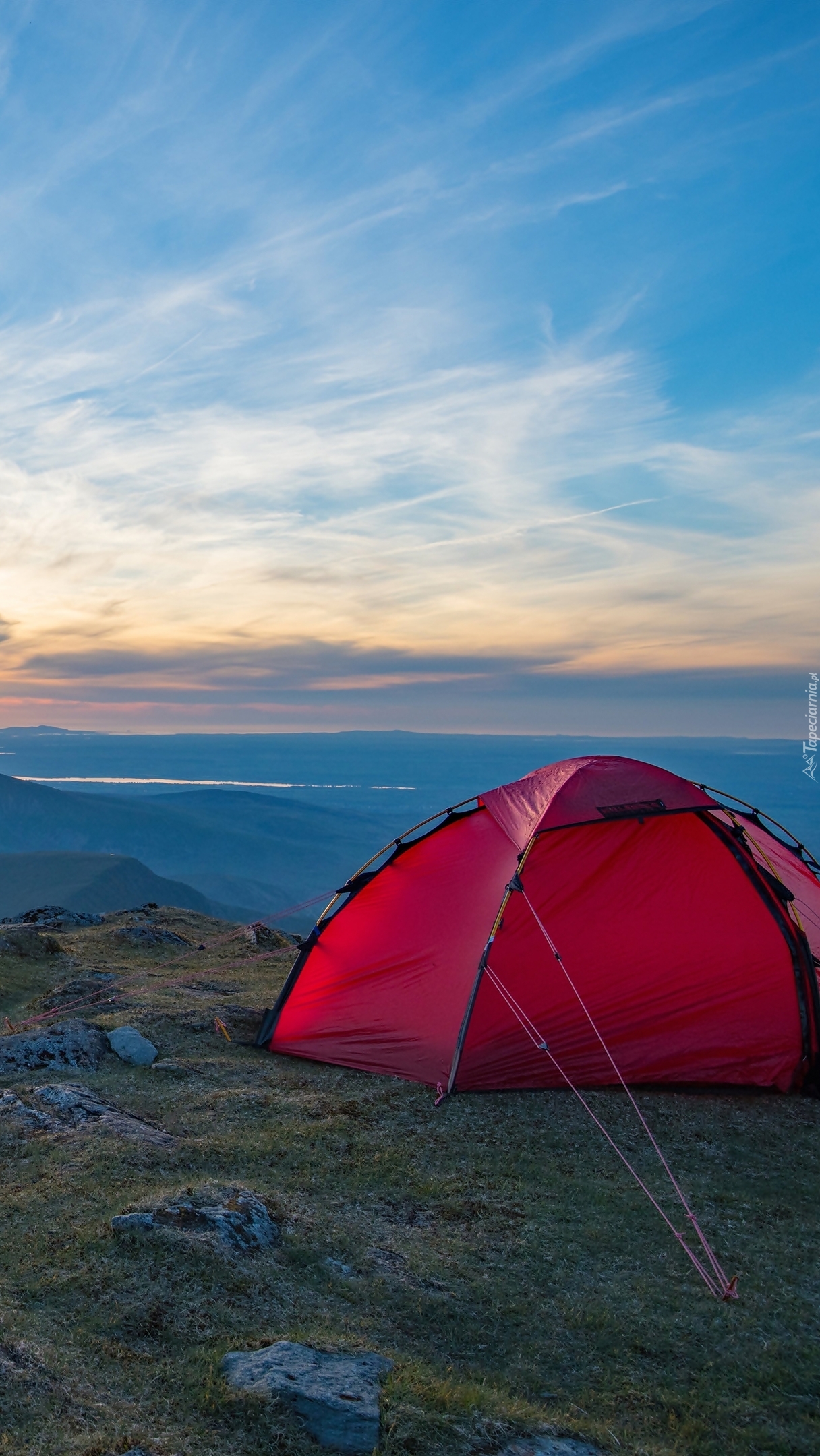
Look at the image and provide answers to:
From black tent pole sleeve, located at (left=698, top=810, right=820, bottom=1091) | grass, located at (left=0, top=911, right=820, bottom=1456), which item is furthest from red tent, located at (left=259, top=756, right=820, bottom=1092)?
grass, located at (left=0, top=911, right=820, bottom=1456)

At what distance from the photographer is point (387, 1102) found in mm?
10367

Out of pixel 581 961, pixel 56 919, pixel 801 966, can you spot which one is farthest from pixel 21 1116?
pixel 56 919

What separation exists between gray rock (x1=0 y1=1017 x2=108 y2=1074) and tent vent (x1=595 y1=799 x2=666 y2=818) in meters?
7.45

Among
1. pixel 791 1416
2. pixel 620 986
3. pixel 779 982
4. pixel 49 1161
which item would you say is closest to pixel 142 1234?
pixel 49 1161

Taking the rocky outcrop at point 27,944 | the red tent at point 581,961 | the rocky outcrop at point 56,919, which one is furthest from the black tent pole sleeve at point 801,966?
the rocky outcrop at point 56,919

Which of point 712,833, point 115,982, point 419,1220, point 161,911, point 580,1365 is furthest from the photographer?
point 161,911

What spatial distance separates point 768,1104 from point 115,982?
11272 millimetres

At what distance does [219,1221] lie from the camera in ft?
22.7

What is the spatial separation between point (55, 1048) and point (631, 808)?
8.23 metres

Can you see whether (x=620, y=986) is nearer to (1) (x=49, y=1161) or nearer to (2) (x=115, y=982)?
(1) (x=49, y=1161)

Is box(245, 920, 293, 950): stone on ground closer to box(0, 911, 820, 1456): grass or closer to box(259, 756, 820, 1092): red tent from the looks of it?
box(259, 756, 820, 1092): red tent

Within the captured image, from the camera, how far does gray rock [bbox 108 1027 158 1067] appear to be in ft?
38.2

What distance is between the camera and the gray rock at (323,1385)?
4.80 metres

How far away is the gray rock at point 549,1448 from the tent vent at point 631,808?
771 cm
